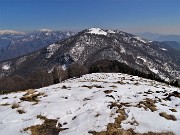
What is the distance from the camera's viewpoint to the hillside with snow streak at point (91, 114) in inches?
862

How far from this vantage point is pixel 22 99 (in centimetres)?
3216

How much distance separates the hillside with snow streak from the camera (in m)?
21.9

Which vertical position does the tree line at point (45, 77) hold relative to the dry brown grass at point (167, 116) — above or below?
below

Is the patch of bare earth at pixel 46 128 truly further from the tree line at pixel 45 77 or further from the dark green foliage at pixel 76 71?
the dark green foliage at pixel 76 71

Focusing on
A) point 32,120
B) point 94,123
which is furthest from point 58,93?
point 94,123

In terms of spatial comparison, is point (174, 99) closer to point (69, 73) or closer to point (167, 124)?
point (167, 124)

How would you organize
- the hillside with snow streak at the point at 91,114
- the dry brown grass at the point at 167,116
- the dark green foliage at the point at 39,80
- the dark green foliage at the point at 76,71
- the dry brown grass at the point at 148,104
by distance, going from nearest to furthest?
the hillside with snow streak at the point at 91,114, the dry brown grass at the point at 167,116, the dry brown grass at the point at 148,104, the dark green foliage at the point at 39,80, the dark green foliage at the point at 76,71

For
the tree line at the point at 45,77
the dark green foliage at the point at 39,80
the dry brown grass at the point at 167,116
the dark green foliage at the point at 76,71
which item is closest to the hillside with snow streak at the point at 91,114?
the dry brown grass at the point at 167,116

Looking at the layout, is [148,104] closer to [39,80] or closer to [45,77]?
[39,80]

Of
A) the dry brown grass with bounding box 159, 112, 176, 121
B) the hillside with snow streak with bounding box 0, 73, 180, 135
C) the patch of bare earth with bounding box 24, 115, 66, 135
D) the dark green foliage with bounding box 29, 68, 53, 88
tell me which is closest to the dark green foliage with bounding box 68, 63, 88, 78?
the dark green foliage with bounding box 29, 68, 53, 88

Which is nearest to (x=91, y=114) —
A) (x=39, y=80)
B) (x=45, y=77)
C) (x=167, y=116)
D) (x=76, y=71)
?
(x=167, y=116)

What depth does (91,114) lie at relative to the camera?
973 inches

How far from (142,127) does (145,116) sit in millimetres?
2404

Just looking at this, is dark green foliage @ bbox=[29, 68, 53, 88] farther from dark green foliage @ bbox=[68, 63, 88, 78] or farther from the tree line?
dark green foliage @ bbox=[68, 63, 88, 78]
